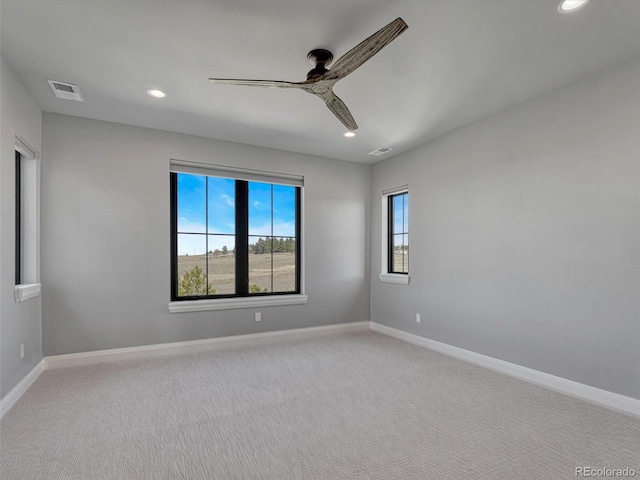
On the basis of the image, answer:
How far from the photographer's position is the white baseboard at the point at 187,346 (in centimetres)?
344

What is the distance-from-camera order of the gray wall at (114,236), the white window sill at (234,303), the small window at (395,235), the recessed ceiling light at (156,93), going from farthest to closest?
the small window at (395,235), the white window sill at (234,303), the gray wall at (114,236), the recessed ceiling light at (156,93)

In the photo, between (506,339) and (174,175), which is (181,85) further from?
(506,339)

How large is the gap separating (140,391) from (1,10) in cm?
281

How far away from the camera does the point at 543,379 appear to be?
2953mm

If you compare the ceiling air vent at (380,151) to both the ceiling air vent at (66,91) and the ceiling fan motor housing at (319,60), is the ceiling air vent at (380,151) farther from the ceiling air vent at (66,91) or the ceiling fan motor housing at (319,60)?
the ceiling air vent at (66,91)

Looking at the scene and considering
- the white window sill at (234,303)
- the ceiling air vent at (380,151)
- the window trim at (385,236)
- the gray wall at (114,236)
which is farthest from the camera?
the window trim at (385,236)

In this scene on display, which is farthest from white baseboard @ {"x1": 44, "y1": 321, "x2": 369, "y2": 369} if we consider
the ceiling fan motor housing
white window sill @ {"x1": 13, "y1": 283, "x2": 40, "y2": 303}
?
the ceiling fan motor housing

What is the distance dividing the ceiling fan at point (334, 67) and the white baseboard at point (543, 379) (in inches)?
110

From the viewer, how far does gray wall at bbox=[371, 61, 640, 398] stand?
99.0 inches

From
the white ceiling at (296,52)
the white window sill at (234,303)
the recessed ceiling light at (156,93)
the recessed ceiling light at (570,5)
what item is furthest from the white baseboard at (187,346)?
the recessed ceiling light at (570,5)

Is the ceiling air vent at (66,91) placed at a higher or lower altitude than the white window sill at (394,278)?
higher

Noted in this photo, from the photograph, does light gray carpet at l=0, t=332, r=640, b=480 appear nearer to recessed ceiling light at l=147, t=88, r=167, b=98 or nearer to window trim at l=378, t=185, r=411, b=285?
window trim at l=378, t=185, r=411, b=285

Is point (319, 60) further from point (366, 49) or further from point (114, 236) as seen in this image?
point (114, 236)

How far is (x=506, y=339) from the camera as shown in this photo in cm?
328
